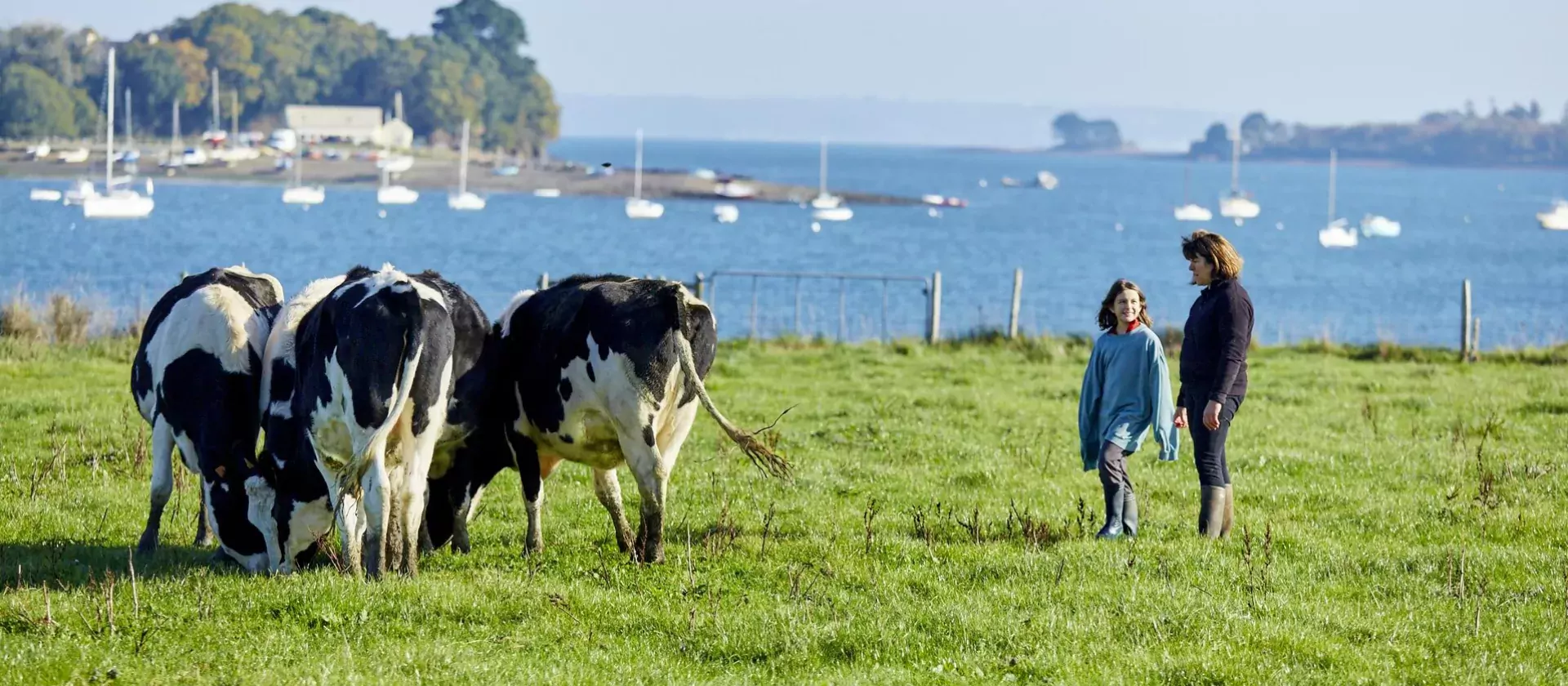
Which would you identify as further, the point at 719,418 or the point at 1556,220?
the point at 1556,220

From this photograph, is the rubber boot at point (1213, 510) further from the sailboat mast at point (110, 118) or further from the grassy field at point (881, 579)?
the sailboat mast at point (110, 118)

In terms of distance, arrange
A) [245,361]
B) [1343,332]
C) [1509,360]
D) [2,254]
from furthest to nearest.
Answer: [2,254] < [1343,332] < [1509,360] < [245,361]

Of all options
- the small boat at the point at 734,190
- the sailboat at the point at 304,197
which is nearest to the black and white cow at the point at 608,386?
the sailboat at the point at 304,197

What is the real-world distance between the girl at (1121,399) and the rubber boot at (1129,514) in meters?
0.01

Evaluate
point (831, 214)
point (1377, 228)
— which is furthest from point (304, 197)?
point (1377, 228)

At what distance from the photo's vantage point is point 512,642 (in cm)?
879

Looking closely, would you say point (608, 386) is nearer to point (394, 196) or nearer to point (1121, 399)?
point (1121, 399)

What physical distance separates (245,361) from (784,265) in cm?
8121

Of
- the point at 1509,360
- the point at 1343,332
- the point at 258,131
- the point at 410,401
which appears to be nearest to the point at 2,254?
the point at 1343,332

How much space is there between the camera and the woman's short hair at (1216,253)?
11.1 metres

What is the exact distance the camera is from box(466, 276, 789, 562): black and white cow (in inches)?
414

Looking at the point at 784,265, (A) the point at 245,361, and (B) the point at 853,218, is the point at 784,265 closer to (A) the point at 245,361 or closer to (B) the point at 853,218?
(B) the point at 853,218

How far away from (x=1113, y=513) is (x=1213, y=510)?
0.68 meters

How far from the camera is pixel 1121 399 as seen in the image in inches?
449
